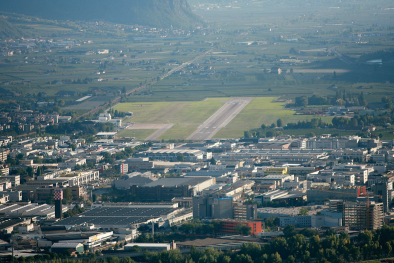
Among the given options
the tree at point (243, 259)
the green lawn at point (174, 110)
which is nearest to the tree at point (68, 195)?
the tree at point (243, 259)

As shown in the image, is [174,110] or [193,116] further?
[174,110]

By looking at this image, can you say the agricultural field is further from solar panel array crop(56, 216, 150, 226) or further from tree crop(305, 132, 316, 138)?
solar panel array crop(56, 216, 150, 226)

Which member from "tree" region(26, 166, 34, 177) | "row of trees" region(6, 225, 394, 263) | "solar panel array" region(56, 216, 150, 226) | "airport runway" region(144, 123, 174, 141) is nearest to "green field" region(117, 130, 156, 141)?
"airport runway" region(144, 123, 174, 141)

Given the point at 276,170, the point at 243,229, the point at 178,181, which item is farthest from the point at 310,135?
the point at 243,229

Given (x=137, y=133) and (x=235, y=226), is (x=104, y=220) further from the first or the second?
(x=137, y=133)

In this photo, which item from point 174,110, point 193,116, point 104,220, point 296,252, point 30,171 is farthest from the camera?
point 174,110

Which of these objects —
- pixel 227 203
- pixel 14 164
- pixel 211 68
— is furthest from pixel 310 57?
pixel 227 203

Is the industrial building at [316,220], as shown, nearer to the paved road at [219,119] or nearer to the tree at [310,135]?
the tree at [310,135]
